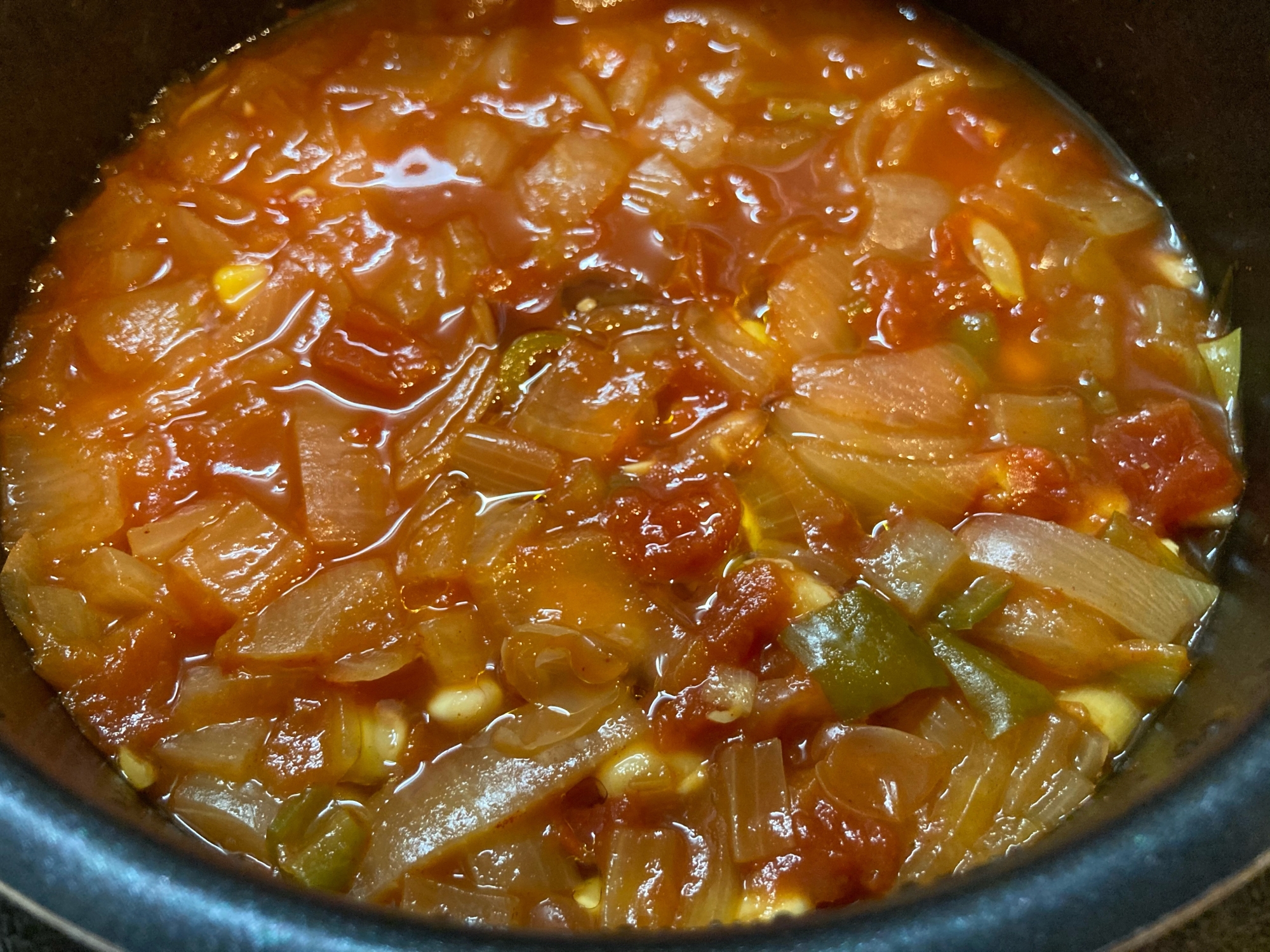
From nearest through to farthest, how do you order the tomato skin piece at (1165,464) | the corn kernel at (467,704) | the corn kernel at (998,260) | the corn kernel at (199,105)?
the corn kernel at (467,704)
the tomato skin piece at (1165,464)
the corn kernel at (998,260)
the corn kernel at (199,105)

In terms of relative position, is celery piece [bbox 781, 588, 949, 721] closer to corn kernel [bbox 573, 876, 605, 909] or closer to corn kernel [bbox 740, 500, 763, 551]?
corn kernel [bbox 740, 500, 763, 551]

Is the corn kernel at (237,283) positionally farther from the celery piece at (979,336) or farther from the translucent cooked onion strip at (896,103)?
the celery piece at (979,336)

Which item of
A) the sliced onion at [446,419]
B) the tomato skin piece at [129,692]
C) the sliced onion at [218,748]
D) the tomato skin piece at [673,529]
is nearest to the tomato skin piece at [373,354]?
the sliced onion at [446,419]

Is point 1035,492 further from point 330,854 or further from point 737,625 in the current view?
point 330,854

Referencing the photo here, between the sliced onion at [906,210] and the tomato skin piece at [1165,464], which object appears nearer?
the tomato skin piece at [1165,464]

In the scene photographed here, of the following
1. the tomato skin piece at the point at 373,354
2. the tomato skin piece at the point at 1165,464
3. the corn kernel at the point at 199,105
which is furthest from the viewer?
the corn kernel at the point at 199,105
